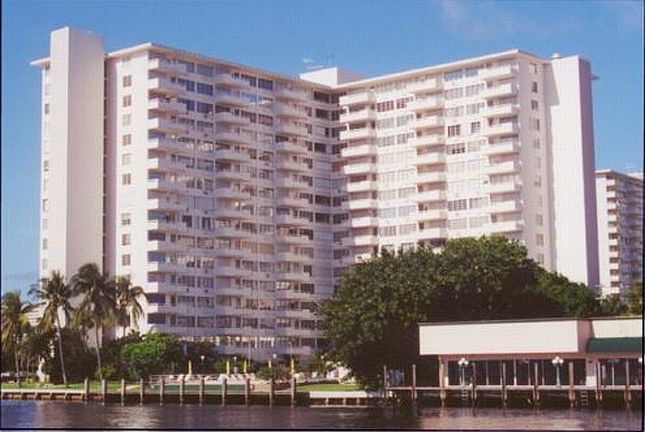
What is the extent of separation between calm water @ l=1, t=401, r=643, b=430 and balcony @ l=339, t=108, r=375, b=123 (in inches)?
1416

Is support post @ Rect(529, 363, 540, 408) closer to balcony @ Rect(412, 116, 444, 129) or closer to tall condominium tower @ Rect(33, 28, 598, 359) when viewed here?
tall condominium tower @ Rect(33, 28, 598, 359)

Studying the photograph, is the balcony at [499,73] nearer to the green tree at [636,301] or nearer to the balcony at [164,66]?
the green tree at [636,301]

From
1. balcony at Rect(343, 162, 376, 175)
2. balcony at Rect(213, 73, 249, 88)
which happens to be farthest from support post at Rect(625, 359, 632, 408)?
balcony at Rect(213, 73, 249, 88)

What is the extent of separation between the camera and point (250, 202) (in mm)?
76562

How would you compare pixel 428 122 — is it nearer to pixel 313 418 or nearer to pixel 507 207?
pixel 507 207

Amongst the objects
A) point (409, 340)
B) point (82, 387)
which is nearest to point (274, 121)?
point (82, 387)

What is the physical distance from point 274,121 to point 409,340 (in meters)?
34.4

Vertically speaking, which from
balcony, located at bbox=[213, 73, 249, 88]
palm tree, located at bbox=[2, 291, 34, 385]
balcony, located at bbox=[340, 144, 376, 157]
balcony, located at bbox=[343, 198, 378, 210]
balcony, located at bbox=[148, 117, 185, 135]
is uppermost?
balcony, located at bbox=[213, 73, 249, 88]

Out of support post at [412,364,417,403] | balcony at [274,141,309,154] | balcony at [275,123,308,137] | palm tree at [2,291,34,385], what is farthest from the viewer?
balcony at [275,123,308,137]

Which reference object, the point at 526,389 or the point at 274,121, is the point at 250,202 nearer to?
the point at 274,121

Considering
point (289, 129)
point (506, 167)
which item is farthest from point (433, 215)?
point (289, 129)

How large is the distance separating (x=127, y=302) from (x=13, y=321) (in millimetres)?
5819

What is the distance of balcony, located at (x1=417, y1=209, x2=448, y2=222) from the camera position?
76125 millimetres

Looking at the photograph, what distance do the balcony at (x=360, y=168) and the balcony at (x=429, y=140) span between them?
3.41m
